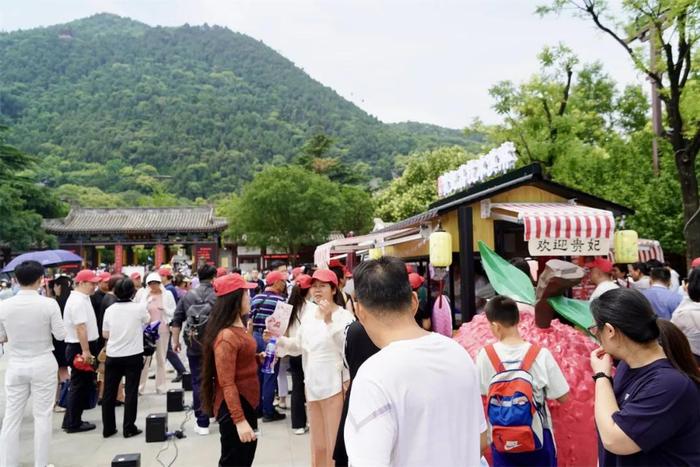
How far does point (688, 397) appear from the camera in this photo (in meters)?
1.92

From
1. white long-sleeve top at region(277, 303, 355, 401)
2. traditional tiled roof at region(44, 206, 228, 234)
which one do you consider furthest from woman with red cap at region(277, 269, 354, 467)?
traditional tiled roof at region(44, 206, 228, 234)

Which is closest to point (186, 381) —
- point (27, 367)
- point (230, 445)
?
point (27, 367)

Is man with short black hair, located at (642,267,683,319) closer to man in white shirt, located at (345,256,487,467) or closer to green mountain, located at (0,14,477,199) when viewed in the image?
man in white shirt, located at (345,256,487,467)

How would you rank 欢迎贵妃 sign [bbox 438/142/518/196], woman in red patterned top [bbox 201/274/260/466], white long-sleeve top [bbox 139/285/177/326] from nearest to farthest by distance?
woman in red patterned top [bbox 201/274/260/466]
white long-sleeve top [bbox 139/285/177/326]
欢迎贵妃 sign [bbox 438/142/518/196]

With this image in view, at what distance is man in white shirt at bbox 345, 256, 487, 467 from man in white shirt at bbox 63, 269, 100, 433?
5.11 metres

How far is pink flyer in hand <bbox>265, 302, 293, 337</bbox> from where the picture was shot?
15.7 feet

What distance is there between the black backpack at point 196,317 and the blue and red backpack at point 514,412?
354 cm

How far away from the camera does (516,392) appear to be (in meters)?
3.05

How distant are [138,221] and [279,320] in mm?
41032

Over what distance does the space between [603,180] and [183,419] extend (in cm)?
1697

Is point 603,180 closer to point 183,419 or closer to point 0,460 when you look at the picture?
point 183,419

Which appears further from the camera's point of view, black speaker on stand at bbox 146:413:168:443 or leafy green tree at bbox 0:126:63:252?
leafy green tree at bbox 0:126:63:252

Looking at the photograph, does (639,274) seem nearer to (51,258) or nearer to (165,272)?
(165,272)

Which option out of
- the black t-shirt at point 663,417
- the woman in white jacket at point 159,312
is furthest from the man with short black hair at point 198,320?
the black t-shirt at point 663,417
